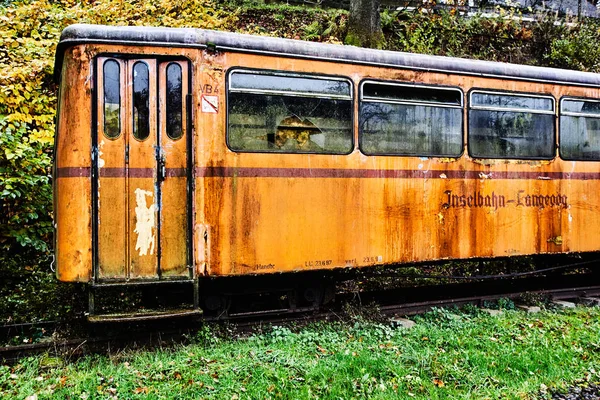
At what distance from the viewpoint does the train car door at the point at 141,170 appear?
5281 mm

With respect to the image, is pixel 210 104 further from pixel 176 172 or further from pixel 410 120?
pixel 410 120

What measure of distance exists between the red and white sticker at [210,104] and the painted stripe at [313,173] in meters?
0.64

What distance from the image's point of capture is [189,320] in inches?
239

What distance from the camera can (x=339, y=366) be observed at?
15.8ft

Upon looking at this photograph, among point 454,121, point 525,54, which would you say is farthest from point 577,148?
point 525,54

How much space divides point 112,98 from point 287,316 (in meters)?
3.37

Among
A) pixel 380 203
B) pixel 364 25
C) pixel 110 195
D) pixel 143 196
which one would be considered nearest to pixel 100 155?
pixel 110 195

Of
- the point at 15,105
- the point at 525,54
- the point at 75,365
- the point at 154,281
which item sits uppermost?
the point at 525,54

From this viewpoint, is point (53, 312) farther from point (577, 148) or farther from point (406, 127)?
point (577, 148)

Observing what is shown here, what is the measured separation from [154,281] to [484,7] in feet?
59.3

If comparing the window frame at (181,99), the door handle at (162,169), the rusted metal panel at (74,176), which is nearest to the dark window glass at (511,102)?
the window frame at (181,99)

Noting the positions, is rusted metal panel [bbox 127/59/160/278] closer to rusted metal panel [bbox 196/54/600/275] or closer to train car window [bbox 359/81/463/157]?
rusted metal panel [bbox 196/54/600/275]

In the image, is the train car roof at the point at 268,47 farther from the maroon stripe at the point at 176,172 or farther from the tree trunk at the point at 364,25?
the tree trunk at the point at 364,25

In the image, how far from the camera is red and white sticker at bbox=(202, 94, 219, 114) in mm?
5551
